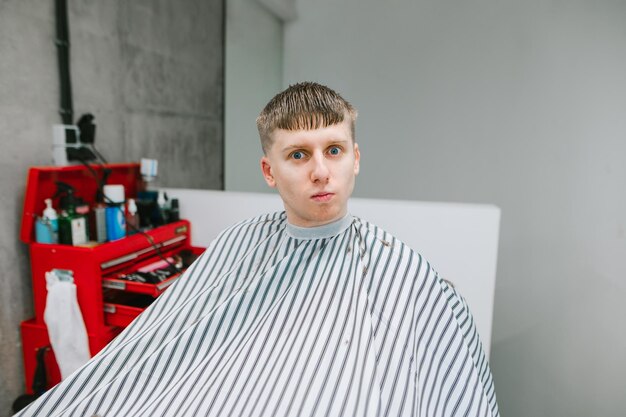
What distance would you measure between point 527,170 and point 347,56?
66.0 inches

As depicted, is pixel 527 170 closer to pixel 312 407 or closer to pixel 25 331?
pixel 312 407

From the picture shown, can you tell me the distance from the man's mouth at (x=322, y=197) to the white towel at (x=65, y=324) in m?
1.21

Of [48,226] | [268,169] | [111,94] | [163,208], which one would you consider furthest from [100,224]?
[268,169]

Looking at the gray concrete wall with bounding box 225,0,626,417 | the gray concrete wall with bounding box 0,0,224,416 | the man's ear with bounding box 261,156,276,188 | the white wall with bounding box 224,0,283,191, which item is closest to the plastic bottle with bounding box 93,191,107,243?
the gray concrete wall with bounding box 0,0,224,416

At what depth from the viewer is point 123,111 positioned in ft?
7.55

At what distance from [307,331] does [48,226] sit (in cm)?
134

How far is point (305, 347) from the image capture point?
99 centimetres

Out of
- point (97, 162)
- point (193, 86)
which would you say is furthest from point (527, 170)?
point (97, 162)

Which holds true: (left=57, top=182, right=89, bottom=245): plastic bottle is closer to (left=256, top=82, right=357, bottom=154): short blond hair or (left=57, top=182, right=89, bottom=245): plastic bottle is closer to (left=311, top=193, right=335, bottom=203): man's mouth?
(left=256, top=82, right=357, bottom=154): short blond hair

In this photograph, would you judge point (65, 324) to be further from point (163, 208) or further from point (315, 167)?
point (315, 167)

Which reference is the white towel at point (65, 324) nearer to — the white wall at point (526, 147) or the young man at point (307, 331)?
the young man at point (307, 331)

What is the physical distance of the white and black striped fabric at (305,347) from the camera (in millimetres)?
906

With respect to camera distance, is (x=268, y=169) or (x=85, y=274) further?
(x=85, y=274)

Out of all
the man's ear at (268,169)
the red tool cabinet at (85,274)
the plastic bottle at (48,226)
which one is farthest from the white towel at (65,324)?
the man's ear at (268,169)
